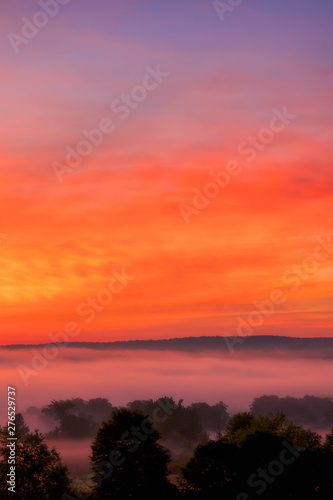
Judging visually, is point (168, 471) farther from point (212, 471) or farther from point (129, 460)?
point (212, 471)

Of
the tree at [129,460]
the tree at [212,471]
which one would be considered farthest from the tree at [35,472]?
the tree at [212,471]

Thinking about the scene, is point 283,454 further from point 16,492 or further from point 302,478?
point 16,492

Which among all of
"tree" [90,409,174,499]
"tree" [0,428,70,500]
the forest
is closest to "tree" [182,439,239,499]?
the forest

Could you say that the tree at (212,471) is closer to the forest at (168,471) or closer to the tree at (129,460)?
the forest at (168,471)

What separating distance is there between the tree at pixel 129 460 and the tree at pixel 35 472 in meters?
5.70

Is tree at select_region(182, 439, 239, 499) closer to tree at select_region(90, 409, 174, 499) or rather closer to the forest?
the forest

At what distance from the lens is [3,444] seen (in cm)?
7094

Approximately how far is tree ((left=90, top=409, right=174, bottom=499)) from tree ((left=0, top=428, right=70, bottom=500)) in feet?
18.7

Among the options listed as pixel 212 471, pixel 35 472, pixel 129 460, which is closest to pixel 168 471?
pixel 129 460

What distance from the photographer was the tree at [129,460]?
6228 centimetres

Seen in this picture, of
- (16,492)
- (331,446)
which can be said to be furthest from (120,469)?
(331,446)

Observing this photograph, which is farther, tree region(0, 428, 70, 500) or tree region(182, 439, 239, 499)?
tree region(0, 428, 70, 500)

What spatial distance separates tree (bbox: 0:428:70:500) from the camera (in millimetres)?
65312

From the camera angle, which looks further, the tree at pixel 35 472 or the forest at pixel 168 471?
the tree at pixel 35 472
